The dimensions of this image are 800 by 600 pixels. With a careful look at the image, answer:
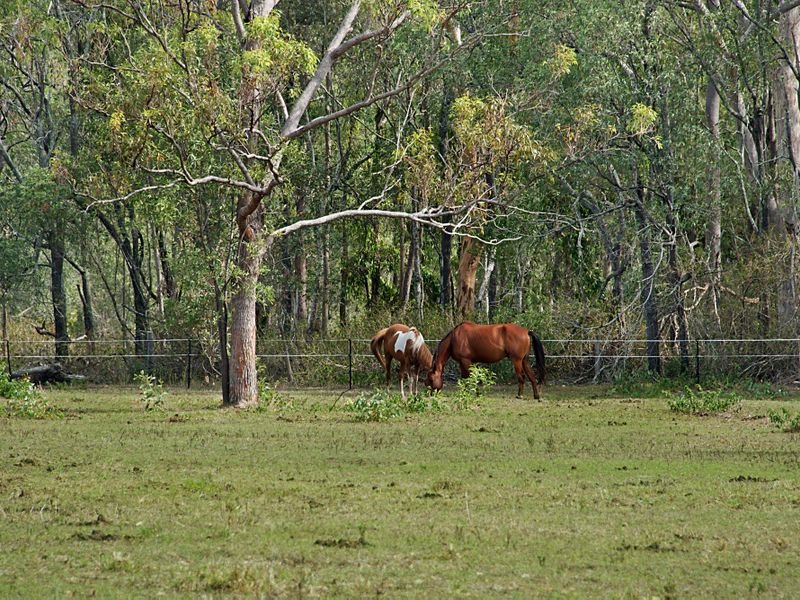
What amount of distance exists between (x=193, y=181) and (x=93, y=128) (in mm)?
13445

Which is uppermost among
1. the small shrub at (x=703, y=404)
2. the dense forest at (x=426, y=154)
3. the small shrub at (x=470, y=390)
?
the dense forest at (x=426, y=154)

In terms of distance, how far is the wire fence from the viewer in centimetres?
2783

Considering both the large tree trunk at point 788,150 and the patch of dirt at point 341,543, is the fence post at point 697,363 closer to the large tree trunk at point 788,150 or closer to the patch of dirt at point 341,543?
the large tree trunk at point 788,150

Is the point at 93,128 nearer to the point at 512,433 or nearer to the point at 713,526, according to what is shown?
the point at 512,433

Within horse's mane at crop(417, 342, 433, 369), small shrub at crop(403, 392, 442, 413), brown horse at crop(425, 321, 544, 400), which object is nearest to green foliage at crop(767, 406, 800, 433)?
small shrub at crop(403, 392, 442, 413)

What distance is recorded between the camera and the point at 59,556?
29.5 feet

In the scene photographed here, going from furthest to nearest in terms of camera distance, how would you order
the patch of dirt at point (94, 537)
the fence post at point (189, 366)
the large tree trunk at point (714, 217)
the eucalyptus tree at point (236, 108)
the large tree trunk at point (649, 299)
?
the fence post at point (189, 366)
the large tree trunk at point (649, 299)
the large tree trunk at point (714, 217)
the eucalyptus tree at point (236, 108)
the patch of dirt at point (94, 537)

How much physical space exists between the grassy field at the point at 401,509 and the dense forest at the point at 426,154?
208 inches

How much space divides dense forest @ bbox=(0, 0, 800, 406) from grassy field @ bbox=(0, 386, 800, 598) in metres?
5.28

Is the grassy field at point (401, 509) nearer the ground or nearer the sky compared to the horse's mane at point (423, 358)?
nearer the ground

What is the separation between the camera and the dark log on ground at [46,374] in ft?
101

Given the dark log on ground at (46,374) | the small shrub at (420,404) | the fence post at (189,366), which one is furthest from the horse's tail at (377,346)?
the dark log on ground at (46,374)

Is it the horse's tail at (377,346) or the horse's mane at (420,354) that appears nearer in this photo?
the horse's mane at (420,354)

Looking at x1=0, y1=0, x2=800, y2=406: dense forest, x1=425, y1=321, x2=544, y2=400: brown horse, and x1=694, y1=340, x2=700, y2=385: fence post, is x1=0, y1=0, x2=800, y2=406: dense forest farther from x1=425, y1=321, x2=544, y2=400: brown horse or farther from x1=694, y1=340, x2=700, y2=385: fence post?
x1=425, y1=321, x2=544, y2=400: brown horse
